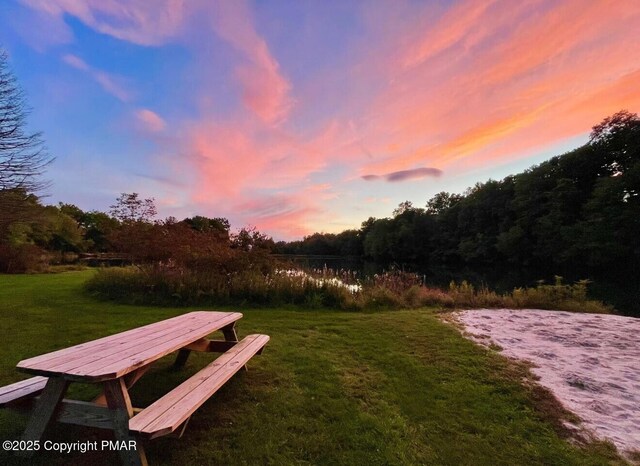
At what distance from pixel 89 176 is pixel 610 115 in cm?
4008

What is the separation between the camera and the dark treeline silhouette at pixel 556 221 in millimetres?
24234

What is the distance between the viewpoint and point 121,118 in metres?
9.35

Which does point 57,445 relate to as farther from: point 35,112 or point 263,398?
point 35,112

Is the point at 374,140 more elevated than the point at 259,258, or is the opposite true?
the point at 374,140

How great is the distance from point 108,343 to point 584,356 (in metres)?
5.59

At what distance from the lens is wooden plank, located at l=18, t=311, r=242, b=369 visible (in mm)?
1908

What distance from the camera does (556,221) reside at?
30391 mm

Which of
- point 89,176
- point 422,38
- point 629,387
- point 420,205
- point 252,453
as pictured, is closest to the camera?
point 252,453

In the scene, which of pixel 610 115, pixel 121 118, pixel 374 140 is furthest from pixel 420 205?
pixel 121 118

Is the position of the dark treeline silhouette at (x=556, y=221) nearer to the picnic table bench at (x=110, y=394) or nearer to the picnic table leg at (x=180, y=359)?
the picnic table leg at (x=180, y=359)

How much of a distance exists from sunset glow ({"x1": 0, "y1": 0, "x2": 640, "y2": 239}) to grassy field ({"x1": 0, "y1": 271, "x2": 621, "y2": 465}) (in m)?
6.19

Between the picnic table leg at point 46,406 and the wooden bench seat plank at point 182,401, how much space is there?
20.9 inches

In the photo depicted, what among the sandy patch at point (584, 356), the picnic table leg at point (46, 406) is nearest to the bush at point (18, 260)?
the picnic table leg at point (46, 406)

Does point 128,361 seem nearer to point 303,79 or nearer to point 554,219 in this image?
point 303,79
